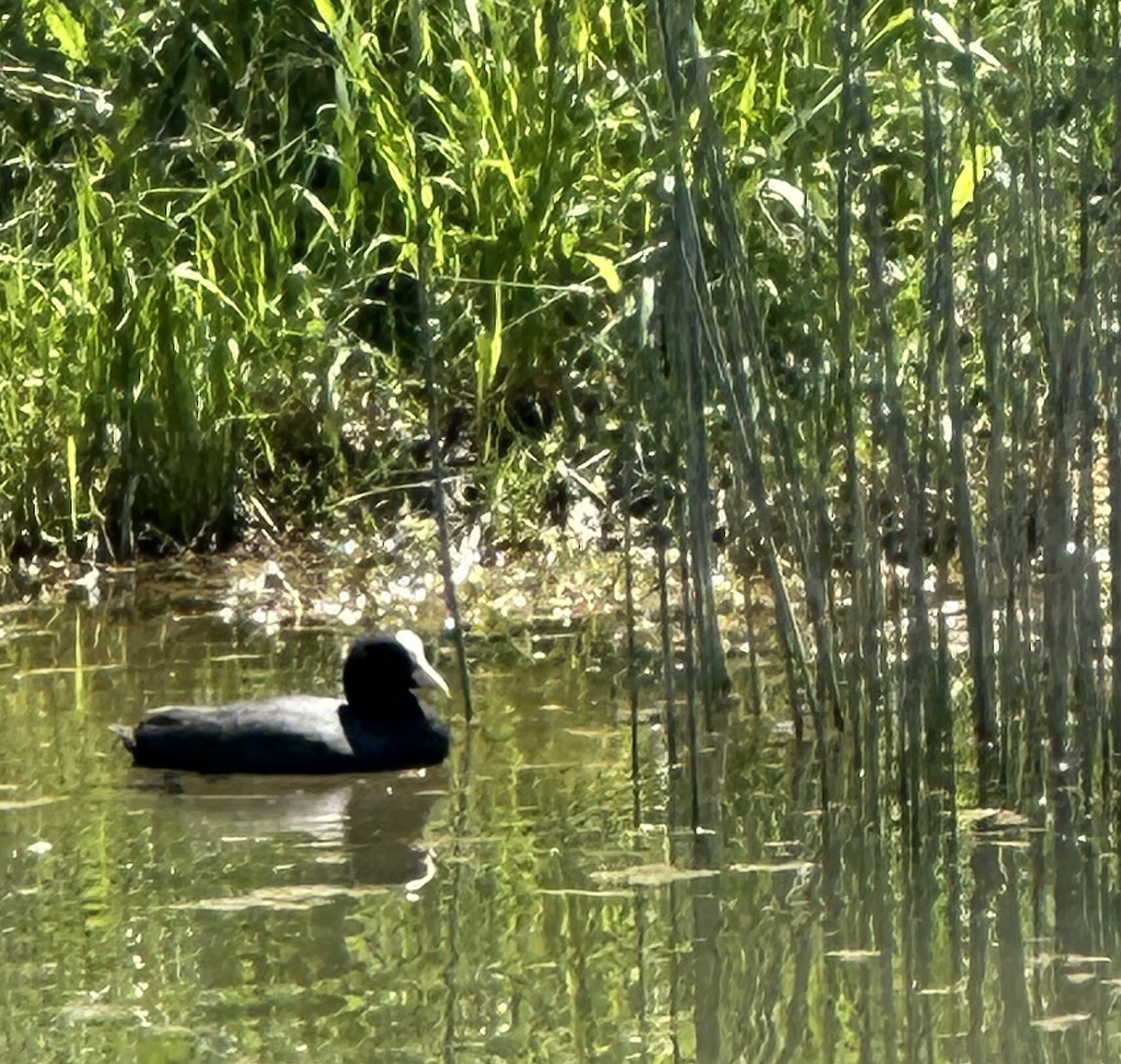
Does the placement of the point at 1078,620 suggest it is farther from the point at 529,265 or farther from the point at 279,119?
the point at 279,119

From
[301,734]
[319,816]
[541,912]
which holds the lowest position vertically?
[541,912]

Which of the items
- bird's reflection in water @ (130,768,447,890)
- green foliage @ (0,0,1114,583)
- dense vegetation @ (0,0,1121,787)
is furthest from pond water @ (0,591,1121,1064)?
green foliage @ (0,0,1114,583)

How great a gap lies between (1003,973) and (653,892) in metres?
0.75

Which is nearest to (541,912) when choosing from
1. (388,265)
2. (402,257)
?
(402,257)

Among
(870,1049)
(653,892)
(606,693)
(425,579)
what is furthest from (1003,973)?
(425,579)

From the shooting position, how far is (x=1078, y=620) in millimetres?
5500

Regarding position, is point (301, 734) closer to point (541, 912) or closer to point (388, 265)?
point (541, 912)

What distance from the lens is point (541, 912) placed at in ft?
16.8

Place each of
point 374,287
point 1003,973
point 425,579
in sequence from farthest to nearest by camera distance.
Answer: point 374,287
point 425,579
point 1003,973

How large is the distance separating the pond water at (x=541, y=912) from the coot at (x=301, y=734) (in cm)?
6

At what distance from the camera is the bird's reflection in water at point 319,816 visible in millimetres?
5621

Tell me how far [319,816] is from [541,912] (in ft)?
3.70

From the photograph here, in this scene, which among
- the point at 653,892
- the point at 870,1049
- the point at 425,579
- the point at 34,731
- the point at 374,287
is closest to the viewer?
the point at 870,1049

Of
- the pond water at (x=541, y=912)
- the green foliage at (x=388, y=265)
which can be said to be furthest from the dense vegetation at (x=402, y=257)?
the pond water at (x=541, y=912)
